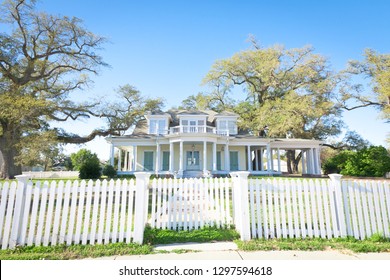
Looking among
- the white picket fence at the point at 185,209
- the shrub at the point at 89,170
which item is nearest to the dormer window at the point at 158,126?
the shrub at the point at 89,170

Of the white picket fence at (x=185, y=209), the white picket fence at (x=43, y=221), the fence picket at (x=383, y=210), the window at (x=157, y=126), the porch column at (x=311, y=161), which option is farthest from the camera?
the porch column at (x=311, y=161)

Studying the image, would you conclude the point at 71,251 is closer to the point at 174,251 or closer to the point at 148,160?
the point at 174,251

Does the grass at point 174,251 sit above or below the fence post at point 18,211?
below

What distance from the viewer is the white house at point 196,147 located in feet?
65.3

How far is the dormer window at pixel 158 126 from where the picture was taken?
22.7 m

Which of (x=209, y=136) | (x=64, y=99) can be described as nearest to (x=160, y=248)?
(x=209, y=136)

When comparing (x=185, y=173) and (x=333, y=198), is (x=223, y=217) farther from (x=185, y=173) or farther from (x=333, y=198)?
(x=185, y=173)

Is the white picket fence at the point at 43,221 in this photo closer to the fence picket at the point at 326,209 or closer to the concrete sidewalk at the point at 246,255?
the concrete sidewalk at the point at 246,255

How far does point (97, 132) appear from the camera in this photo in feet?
78.8

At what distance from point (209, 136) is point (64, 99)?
1425cm

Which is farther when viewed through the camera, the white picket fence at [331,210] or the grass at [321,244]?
the white picket fence at [331,210]

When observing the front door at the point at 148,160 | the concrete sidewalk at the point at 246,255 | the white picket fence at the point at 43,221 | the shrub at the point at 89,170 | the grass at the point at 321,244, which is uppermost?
the front door at the point at 148,160

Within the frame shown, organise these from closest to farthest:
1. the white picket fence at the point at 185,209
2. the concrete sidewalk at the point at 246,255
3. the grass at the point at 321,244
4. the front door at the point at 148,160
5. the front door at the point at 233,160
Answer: the concrete sidewalk at the point at 246,255
the grass at the point at 321,244
the white picket fence at the point at 185,209
the front door at the point at 148,160
the front door at the point at 233,160

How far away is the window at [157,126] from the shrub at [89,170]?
771 cm
